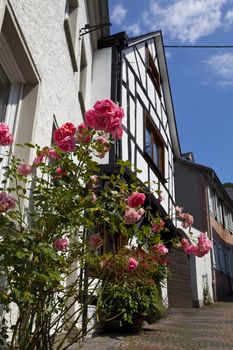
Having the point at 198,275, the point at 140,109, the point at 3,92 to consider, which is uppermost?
the point at 140,109

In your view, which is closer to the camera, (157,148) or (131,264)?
(131,264)

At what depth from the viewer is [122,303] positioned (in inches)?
222

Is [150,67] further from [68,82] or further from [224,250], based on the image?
[224,250]

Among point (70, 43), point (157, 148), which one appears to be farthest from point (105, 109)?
point (157, 148)

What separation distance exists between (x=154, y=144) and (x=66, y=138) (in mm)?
8711

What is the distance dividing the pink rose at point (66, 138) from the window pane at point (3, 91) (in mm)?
1246

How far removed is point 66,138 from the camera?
7.54 feet

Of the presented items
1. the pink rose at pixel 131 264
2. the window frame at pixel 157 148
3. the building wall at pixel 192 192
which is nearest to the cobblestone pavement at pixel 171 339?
the pink rose at pixel 131 264

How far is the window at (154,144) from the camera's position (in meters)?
9.80

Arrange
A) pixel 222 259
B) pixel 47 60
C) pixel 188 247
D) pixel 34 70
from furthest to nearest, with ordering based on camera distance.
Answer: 1. pixel 222 259
2. pixel 47 60
3. pixel 34 70
4. pixel 188 247

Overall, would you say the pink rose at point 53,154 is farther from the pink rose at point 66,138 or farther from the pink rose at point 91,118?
the pink rose at point 91,118

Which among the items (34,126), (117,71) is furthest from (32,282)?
(117,71)

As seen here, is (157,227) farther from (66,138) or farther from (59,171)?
(66,138)

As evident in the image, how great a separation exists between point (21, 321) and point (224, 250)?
19942 millimetres
